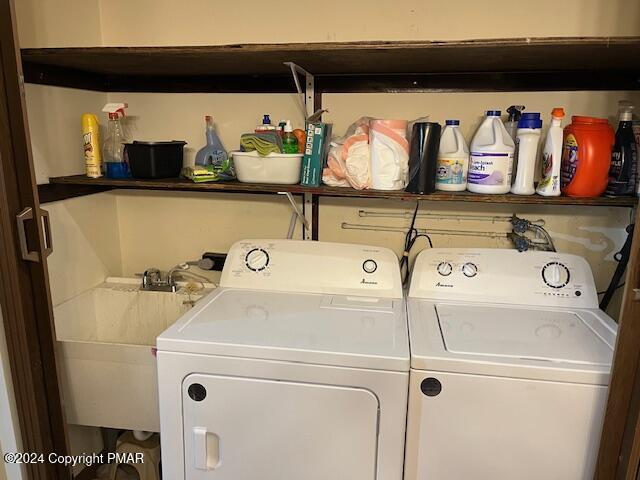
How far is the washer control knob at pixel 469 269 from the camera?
1.67 m

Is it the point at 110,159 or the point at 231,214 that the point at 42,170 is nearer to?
the point at 110,159

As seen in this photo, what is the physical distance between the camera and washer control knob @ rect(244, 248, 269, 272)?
177 cm

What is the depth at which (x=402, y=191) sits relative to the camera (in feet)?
5.04

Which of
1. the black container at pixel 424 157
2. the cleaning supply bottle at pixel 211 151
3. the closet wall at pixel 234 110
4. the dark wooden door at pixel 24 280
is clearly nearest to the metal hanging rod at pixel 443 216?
the closet wall at pixel 234 110

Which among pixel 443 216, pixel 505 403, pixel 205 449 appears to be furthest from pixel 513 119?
pixel 205 449

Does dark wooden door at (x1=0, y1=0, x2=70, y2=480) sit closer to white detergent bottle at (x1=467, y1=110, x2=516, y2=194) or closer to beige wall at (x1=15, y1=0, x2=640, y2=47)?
beige wall at (x1=15, y1=0, x2=640, y2=47)

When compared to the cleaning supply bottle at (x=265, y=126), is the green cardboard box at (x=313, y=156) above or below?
below

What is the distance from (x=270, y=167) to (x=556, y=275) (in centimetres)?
103

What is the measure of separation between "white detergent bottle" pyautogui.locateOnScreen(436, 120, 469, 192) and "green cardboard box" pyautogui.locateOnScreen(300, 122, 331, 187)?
1.27 feet

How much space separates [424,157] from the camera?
1.50m

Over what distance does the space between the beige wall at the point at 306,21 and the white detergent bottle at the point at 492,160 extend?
42 centimetres

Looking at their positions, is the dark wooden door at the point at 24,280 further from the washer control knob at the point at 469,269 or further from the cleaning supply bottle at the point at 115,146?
the washer control knob at the point at 469,269

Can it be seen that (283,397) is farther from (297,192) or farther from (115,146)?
(115,146)

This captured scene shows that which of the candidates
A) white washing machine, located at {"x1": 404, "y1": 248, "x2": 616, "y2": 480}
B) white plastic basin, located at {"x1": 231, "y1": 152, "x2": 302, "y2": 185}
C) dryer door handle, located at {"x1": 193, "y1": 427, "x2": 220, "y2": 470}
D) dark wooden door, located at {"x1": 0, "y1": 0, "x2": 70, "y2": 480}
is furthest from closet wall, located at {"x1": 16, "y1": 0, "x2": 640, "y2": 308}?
dryer door handle, located at {"x1": 193, "y1": 427, "x2": 220, "y2": 470}
